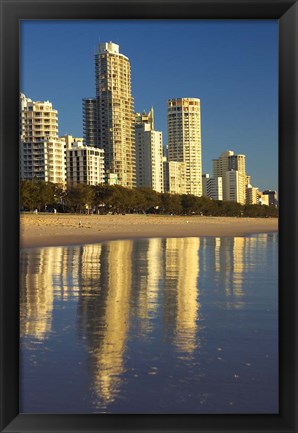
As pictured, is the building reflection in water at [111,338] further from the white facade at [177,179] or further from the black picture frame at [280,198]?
the white facade at [177,179]

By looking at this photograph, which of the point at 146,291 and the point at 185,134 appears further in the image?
the point at 185,134

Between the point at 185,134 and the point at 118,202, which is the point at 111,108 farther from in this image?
the point at 118,202

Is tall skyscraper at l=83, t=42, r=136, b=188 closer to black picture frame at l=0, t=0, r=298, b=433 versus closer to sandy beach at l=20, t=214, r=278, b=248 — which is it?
sandy beach at l=20, t=214, r=278, b=248

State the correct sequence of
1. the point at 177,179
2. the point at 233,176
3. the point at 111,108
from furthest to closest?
the point at 233,176 < the point at 177,179 < the point at 111,108

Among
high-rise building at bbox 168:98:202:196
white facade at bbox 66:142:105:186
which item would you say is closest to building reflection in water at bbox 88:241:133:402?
high-rise building at bbox 168:98:202:196

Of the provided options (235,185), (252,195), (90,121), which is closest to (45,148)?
(90,121)
